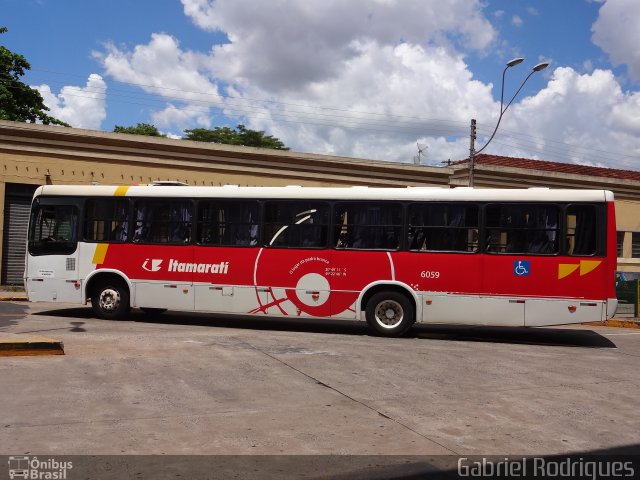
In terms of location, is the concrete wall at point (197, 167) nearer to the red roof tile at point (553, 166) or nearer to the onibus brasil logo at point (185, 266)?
the red roof tile at point (553, 166)

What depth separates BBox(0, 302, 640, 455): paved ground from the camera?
Result: 556 cm

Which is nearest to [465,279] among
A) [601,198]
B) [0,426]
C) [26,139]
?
[601,198]

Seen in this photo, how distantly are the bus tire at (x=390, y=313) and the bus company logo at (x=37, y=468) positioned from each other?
345 inches

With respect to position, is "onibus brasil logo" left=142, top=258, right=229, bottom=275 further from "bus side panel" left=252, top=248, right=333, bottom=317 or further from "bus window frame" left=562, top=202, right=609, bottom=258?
"bus window frame" left=562, top=202, right=609, bottom=258

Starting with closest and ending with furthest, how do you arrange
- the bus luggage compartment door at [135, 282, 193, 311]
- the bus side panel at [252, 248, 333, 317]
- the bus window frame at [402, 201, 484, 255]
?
the bus window frame at [402, 201, 484, 255], the bus side panel at [252, 248, 333, 317], the bus luggage compartment door at [135, 282, 193, 311]

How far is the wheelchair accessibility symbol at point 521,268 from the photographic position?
12.4m

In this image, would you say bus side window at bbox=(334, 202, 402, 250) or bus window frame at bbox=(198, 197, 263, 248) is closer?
bus side window at bbox=(334, 202, 402, 250)

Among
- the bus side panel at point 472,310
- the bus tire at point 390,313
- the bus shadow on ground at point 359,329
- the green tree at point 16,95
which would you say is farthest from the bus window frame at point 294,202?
the green tree at point 16,95

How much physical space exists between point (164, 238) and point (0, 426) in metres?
8.75

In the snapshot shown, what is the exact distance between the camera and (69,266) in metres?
14.6

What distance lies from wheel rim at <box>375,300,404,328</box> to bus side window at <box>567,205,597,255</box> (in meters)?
3.57

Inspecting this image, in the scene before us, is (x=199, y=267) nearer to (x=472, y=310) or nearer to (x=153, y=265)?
(x=153, y=265)

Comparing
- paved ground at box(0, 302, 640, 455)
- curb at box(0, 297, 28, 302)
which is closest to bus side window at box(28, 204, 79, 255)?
paved ground at box(0, 302, 640, 455)

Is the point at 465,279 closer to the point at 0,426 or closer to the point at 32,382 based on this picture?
the point at 32,382
